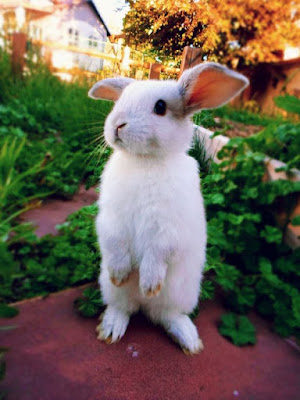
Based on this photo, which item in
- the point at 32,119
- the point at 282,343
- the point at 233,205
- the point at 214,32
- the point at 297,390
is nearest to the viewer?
the point at 214,32

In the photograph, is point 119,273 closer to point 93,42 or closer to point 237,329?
point 237,329

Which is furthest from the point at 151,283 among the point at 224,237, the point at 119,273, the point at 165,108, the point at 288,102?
the point at 288,102

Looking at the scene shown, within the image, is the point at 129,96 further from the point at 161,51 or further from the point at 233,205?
the point at 233,205

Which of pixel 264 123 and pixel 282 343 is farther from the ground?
pixel 264 123

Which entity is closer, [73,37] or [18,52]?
[73,37]

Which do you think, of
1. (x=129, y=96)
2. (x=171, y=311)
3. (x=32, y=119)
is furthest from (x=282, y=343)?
(x=32, y=119)

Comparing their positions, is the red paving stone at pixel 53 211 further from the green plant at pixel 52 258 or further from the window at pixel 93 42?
the window at pixel 93 42

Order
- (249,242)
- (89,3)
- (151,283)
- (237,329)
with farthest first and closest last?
(249,242) → (237,329) → (151,283) → (89,3)
